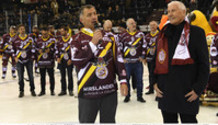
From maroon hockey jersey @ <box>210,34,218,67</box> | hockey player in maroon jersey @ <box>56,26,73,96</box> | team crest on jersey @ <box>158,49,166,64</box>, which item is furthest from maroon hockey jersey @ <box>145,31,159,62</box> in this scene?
team crest on jersey @ <box>158,49,166,64</box>

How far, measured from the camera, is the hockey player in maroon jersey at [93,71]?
7.72 ft

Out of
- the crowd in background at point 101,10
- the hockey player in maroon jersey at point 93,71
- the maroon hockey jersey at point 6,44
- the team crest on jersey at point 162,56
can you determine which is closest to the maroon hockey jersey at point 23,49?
the maroon hockey jersey at point 6,44

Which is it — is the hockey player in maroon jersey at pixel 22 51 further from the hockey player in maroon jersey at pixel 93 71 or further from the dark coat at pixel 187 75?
the dark coat at pixel 187 75

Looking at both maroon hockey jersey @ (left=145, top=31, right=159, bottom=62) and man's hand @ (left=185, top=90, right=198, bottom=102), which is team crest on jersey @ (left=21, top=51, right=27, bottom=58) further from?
man's hand @ (left=185, top=90, right=198, bottom=102)

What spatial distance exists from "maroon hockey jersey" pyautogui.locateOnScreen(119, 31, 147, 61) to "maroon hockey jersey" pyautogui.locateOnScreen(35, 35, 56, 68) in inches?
71.5

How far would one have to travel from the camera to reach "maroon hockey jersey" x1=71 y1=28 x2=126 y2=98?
235 cm

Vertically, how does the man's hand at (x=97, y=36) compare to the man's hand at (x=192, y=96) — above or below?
above

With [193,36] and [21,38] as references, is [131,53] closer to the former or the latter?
[21,38]

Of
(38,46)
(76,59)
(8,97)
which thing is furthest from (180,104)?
(8,97)

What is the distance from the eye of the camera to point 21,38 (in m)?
6.09

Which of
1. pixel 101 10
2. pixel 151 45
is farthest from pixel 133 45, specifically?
pixel 101 10

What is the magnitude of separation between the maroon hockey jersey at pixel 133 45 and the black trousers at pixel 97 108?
3038mm

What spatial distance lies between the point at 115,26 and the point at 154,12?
2321mm

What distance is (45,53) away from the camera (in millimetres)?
6145
